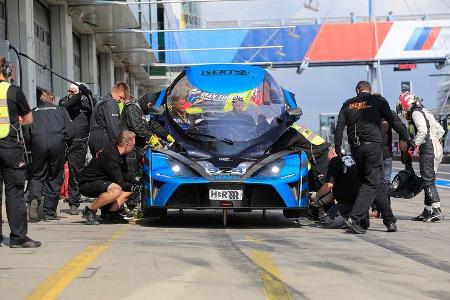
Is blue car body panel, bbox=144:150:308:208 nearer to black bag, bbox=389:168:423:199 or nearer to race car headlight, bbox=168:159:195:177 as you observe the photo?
race car headlight, bbox=168:159:195:177

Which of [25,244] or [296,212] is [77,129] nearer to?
[296,212]

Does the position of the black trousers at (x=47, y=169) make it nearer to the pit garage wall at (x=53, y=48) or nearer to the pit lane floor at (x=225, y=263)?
the pit lane floor at (x=225, y=263)

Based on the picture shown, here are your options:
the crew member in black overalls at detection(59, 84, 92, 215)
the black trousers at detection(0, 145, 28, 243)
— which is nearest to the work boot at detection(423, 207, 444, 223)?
the crew member in black overalls at detection(59, 84, 92, 215)

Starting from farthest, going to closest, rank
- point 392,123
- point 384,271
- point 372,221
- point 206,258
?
point 372,221 < point 392,123 < point 206,258 < point 384,271

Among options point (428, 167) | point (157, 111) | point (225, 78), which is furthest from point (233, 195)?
point (428, 167)

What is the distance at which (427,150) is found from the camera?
9.77 m

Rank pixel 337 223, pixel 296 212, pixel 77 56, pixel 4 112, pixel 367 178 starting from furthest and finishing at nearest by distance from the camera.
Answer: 1. pixel 77 56
2. pixel 337 223
3. pixel 296 212
4. pixel 367 178
5. pixel 4 112

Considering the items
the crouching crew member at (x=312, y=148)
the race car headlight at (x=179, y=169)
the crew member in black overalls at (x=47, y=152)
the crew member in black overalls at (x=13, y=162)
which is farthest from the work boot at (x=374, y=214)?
the crew member in black overalls at (x=13, y=162)

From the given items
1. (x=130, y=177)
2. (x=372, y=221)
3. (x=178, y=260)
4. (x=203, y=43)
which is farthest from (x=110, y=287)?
(x=203, y=43)

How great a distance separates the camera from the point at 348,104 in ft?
28.4

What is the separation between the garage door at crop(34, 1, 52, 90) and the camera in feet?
64.1

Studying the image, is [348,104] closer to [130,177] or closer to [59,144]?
[130,177]

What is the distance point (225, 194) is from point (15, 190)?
2.65 meters

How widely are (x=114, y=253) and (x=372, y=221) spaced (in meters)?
4.96
